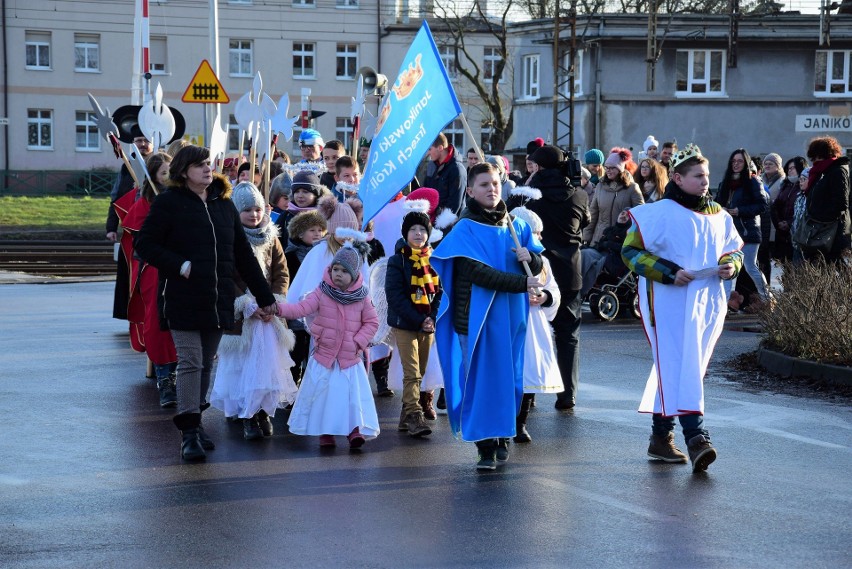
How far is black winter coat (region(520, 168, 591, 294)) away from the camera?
31.8 ft

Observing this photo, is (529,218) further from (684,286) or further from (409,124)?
(684,286)

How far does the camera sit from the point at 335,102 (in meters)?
65.1

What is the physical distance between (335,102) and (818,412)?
2223 inches

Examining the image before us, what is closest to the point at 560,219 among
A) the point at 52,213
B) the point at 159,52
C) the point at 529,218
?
the point at 529,218

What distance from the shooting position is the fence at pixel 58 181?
2154 inches

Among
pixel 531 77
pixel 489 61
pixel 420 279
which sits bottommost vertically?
pixel 420 279

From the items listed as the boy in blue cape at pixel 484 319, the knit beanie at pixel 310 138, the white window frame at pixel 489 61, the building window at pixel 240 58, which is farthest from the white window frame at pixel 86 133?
the boy in blue cape at pixel 484 319

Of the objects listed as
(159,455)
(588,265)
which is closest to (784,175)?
(588,265)

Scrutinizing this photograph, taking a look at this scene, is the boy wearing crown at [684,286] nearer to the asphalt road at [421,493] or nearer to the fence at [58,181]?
the asphalt road at [421,493]

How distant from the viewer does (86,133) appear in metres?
61.7

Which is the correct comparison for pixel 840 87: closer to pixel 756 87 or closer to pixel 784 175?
pixel 756 87

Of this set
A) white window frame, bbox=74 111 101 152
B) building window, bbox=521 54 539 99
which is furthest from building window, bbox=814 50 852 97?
white window frame, bbox=74 111 101 152

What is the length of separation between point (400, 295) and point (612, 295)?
7.21m

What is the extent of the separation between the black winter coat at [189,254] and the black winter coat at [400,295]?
4.14 ft
